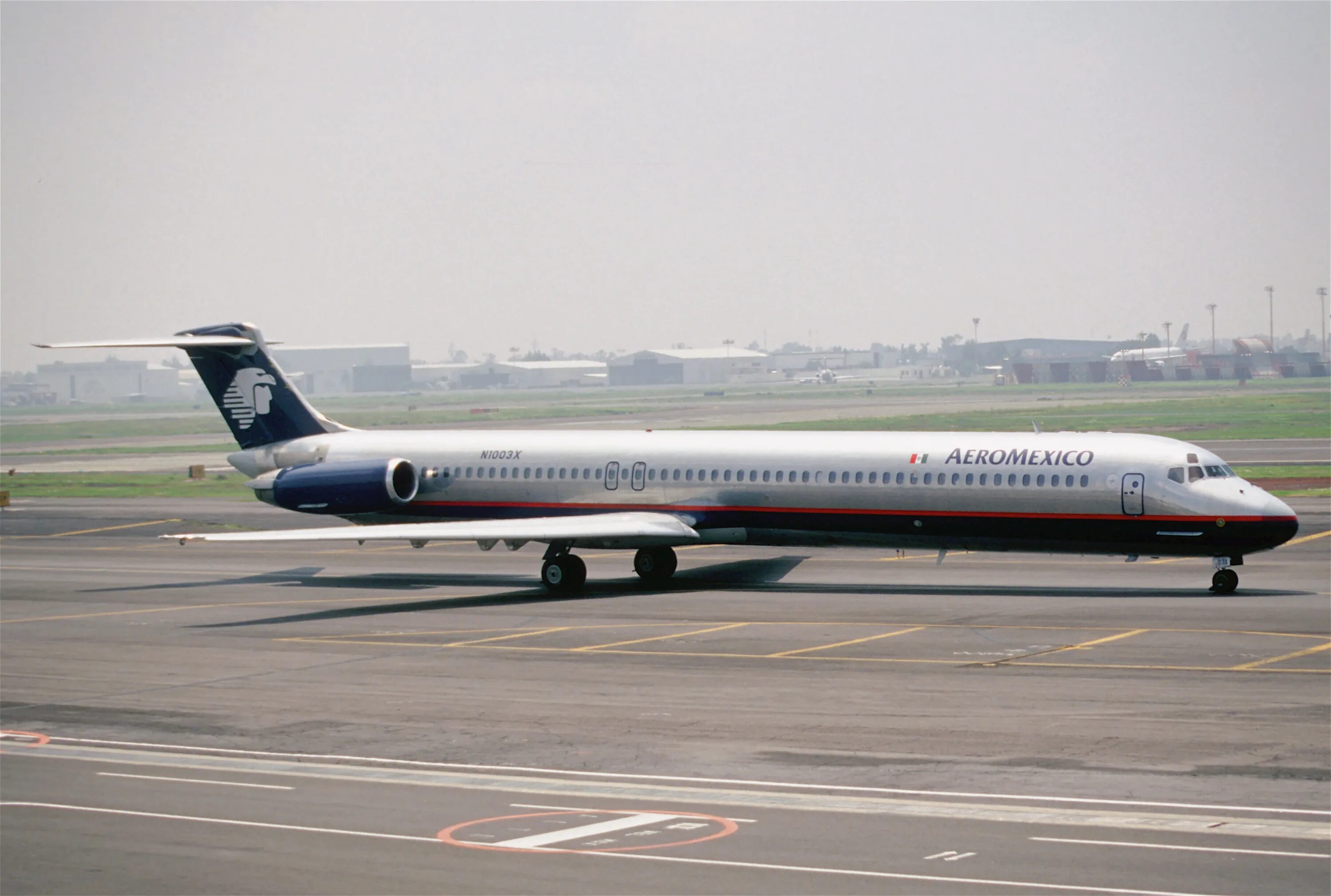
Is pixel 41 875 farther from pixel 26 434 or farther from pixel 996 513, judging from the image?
pixel 26 434

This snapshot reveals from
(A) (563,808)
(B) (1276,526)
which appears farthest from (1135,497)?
(A) (563,808)

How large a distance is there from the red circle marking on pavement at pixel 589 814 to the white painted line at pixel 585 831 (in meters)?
0.08

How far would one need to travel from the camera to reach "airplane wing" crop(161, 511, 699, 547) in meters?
39.8

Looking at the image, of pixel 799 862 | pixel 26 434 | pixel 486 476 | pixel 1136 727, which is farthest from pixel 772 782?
pixel 26 434

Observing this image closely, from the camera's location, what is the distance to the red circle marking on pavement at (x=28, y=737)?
23.8 m

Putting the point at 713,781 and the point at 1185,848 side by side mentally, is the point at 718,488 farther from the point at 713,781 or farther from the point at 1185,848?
the point at 1185,848

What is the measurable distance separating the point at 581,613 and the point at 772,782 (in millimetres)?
17161

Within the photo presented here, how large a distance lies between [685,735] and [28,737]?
31.9 ft

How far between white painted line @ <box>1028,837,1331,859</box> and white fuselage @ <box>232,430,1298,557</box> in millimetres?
21465

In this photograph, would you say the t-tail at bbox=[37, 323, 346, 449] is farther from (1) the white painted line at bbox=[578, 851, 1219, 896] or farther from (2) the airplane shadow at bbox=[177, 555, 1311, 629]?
(1) the white painted line at bbox=[578, 851, 1219, 896]

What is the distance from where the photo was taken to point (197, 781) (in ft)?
68.1

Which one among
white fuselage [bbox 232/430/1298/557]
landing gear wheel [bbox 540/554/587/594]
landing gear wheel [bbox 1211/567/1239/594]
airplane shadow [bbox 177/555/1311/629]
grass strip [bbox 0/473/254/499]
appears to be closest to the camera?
landing gear wheel [bbox 1211/567/1239/594]

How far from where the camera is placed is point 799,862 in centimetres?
1620

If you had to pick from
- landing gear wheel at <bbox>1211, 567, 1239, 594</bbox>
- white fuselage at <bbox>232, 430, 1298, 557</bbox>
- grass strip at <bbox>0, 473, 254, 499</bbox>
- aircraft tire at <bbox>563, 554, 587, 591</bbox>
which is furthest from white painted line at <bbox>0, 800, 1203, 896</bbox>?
grass strip at <bbox>0, 473, 254, 499</bbox>
